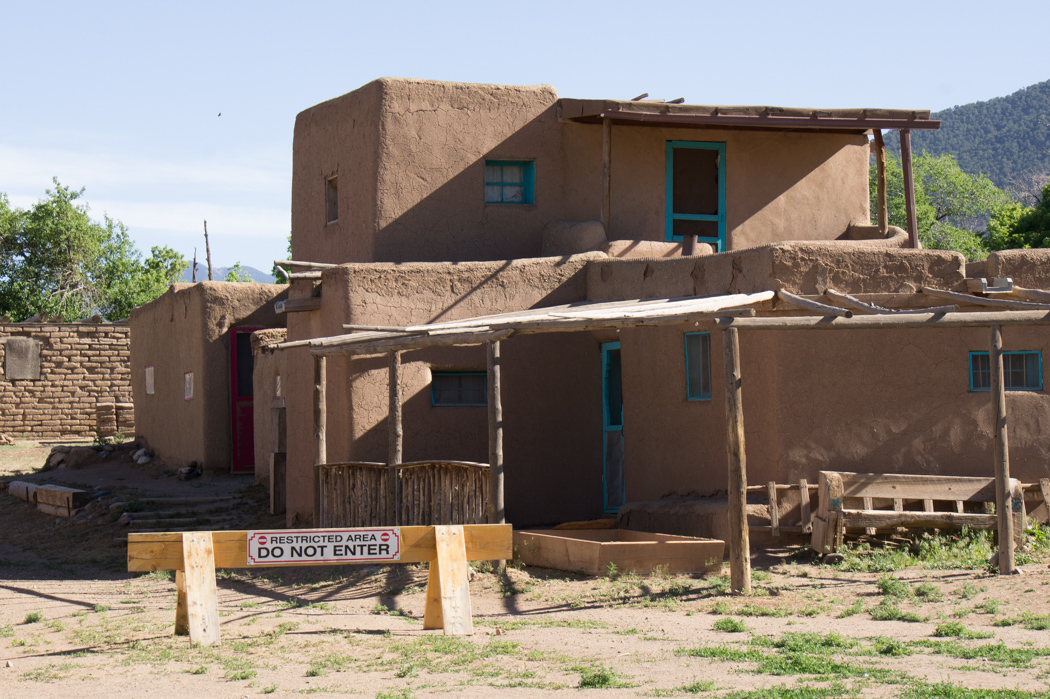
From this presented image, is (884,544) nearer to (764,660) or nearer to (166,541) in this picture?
(764,660)

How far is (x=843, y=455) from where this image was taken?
11344 mm

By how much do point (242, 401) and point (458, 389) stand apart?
592 centimetres

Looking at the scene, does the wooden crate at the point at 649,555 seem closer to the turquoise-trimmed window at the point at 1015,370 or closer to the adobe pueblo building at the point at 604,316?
the adobe pueblo building at the point at 604,316

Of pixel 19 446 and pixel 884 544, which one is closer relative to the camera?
pixel 884 544

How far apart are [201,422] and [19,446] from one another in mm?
6638

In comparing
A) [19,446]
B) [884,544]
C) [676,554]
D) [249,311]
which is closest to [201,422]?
[249,311]

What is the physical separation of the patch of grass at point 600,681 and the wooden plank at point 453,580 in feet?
→ 5.45

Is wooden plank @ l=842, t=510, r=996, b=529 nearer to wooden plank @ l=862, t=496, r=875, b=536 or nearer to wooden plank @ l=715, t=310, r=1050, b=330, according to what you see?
wooden plank @ l=862, t=496, r=875, b=536

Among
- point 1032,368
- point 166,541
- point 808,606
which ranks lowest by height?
point 808,606

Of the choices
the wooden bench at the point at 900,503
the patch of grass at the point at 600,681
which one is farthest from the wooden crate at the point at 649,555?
the patch of grass at the point at 600,681

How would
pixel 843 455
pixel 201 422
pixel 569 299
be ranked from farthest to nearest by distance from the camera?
pixel 201 422, pixel 569 299, pixel 843 455

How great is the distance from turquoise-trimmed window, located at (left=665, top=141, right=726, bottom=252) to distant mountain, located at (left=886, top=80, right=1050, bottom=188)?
92633 mm

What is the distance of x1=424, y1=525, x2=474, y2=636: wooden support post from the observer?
27.3 ft

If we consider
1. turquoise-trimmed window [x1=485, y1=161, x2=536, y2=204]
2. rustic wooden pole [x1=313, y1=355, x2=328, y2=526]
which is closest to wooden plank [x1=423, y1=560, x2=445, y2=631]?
rustic wooden pole [x1=313, y1=355, x2=328, y2=526]
